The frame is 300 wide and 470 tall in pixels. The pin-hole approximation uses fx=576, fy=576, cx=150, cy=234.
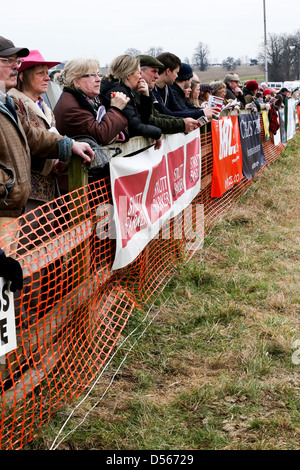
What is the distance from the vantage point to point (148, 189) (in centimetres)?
491

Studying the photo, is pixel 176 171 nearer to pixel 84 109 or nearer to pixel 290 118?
pixel 84 109

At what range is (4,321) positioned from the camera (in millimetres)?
2551

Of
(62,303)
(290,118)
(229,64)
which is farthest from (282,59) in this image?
(62,303)

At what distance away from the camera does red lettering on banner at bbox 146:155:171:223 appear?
5000 millimetres

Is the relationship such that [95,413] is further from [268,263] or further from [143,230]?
[268,263]

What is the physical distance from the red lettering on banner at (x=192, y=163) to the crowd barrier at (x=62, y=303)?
1.54 m

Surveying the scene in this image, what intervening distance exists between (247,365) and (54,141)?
6.48ft

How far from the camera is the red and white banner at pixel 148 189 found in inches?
165

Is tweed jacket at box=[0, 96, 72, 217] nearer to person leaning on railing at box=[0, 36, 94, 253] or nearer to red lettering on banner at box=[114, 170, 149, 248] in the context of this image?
person leaning on railing at box=[0, 36, 94, 253]

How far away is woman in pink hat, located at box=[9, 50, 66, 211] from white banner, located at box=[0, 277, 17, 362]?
1.29 metres

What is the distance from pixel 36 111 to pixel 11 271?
1837mm

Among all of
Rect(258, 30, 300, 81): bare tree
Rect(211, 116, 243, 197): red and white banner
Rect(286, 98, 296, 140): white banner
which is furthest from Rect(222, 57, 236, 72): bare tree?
Rect(211, 116, 243, 197): red and white banner

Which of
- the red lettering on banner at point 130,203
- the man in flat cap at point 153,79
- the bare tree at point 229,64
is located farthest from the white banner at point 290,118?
the bare tree at point 229,64
